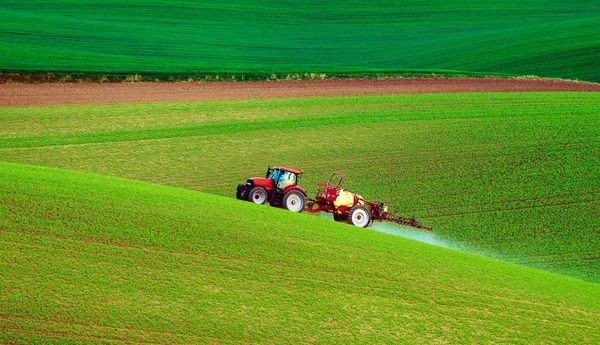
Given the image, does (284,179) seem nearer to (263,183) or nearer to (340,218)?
(263,183)

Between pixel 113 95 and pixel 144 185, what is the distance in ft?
52.6

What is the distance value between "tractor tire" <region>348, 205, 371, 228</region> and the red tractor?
155 cm

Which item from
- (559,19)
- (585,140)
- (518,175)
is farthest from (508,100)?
(559,19)

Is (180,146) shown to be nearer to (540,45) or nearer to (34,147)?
(34,147)

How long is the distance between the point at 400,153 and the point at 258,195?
8889mm

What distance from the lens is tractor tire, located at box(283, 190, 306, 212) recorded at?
27.2 meters

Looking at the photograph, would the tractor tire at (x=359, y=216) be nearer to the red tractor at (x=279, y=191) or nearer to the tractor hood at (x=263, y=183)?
the red tractor at (x=279, y=191)

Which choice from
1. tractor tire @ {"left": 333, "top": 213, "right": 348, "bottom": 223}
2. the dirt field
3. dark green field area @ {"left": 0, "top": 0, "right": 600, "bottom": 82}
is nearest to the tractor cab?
tractor tire @ {"left": 333, "top": 213, "right": 348, "bottom": 223}

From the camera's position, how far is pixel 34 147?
33.5 metres

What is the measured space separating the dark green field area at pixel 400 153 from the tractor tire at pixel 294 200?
3.00 m

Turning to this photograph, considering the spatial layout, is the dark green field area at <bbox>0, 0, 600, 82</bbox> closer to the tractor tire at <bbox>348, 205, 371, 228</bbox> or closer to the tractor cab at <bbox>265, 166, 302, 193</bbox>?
the tractor cab at <bbox>265, 166, 302, 193</bbox>

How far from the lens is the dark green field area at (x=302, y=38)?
167 feet

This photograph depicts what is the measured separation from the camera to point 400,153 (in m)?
34.6

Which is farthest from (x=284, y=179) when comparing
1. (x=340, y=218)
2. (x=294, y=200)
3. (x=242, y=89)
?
(x=242, y=89)
